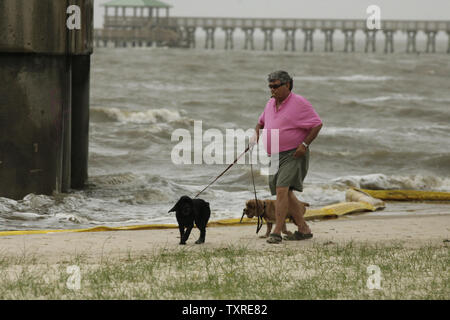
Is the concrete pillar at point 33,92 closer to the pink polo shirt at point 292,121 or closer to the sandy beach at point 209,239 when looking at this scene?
the sandy beach at point 209,239

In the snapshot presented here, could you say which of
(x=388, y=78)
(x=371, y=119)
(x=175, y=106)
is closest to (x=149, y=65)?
(x=388, y=78)

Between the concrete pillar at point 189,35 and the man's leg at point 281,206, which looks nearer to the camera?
the man's leg at point 281,206

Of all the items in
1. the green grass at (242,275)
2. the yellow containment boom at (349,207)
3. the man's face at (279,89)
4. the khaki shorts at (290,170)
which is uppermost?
the man's face at (279,89)

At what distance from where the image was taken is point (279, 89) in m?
7.09

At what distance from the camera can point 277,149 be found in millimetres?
7234

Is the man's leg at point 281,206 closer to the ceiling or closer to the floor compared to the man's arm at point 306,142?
closer to the floor

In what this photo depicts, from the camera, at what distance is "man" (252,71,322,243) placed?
7117 millimetres

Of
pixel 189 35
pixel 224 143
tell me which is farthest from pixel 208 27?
pixel 224 143

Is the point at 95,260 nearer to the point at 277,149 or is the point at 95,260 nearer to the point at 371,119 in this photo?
the point at 277,149

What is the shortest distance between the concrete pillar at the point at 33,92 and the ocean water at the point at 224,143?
0.31 metres

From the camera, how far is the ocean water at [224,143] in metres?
10.9

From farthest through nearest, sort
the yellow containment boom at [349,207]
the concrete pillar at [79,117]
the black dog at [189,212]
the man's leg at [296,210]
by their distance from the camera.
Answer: the concrete pillar at [79,117], the yellow containment boom at [349,207], the man's leg at [296,210], the black dog at [189,212]

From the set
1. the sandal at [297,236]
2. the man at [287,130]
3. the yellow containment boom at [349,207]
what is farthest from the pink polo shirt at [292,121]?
the yellow containment boom at [349,207]

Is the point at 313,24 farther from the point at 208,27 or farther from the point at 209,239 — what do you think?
the point at 209,239
